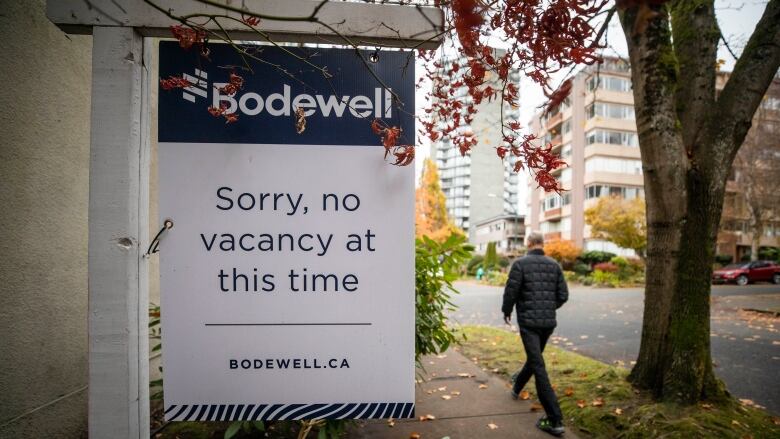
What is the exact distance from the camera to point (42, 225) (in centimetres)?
288

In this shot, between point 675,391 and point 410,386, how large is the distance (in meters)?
3.41

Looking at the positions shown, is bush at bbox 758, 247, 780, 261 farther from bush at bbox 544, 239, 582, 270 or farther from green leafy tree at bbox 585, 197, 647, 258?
bush at bbox 544, 239, 582, 270

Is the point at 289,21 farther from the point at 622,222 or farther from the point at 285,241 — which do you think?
the point at 622,222

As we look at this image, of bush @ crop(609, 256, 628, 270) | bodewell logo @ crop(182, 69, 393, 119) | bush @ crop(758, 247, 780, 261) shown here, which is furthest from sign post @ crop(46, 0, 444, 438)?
bush @ crop(758, 247, 780, 261)

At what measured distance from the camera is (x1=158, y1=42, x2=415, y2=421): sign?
1.83 meters

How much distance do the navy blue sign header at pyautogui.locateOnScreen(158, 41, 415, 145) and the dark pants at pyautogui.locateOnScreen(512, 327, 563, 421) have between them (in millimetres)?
2913

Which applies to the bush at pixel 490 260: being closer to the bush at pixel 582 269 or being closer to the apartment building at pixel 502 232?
the bush at pixel 582 269

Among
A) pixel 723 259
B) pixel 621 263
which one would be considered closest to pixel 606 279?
pixel 621 263

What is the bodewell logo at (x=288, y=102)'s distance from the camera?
184 cm

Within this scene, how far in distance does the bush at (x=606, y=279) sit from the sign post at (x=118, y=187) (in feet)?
80.8

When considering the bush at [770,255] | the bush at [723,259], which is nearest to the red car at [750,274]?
the bush at [723,259]

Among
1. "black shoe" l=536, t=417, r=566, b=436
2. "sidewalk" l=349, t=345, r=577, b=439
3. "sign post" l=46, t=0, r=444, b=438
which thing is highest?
"sign post" l=46, t=0, r=444, b=438

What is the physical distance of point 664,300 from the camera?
13.7 ft

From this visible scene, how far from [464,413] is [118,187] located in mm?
3602
